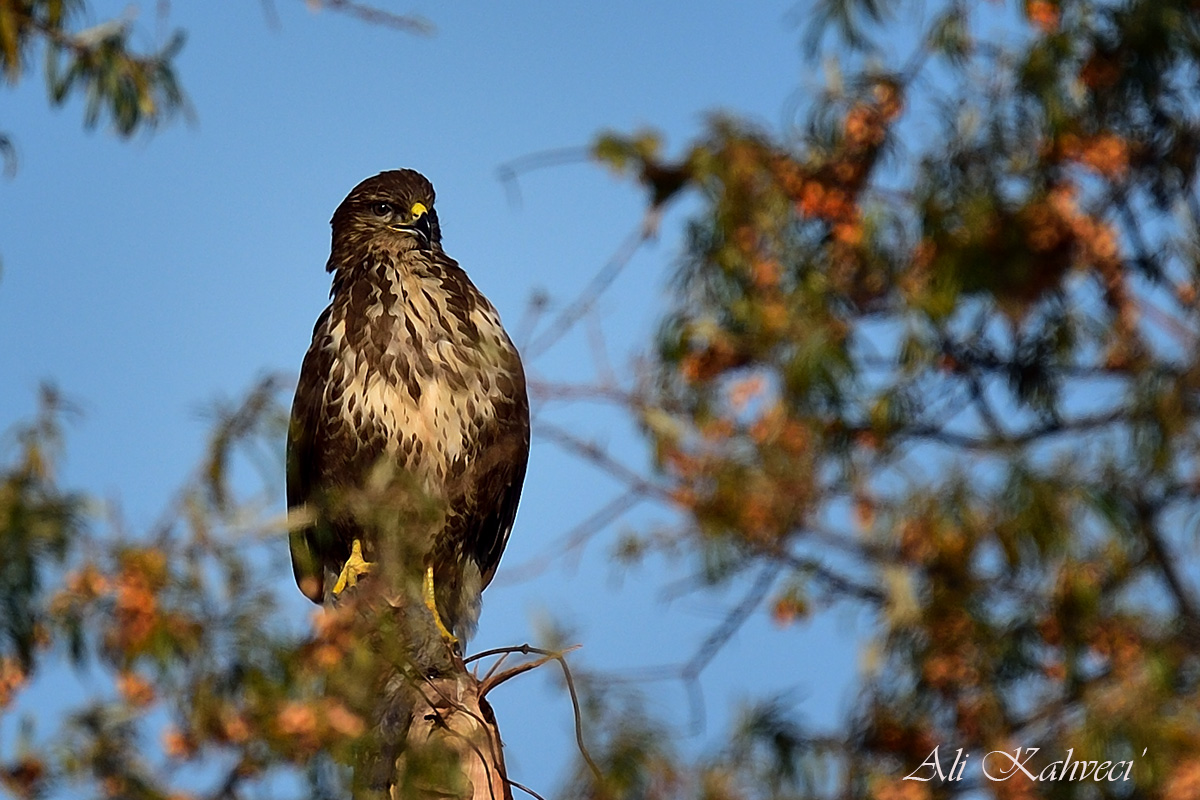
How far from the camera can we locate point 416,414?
16.2 ft

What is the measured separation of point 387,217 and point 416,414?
91 centimetres

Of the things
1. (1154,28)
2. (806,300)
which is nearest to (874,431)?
(806,300)

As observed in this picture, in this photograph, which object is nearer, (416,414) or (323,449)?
(416,414)

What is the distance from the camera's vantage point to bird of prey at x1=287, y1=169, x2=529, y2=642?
16.2ft

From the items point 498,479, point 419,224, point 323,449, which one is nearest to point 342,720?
point 323,449

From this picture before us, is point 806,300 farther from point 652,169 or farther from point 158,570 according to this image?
point 158,570

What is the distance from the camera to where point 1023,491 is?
6152 millimetres

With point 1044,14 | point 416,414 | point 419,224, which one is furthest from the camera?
point 1044,14

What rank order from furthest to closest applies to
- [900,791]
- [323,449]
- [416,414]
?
[900,791], [323,449], [416,414]

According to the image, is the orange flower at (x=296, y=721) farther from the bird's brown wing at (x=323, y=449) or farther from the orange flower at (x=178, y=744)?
the bird's brown wing at (x=323, y=449)

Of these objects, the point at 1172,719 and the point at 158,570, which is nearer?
the point at 158,570

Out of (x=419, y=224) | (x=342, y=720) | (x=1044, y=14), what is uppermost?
(x=1044, y=14)

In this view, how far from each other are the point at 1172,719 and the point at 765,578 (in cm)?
160

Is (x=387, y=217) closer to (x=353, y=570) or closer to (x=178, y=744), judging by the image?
(x=353, y=570)
